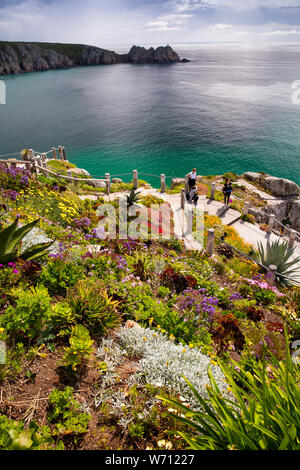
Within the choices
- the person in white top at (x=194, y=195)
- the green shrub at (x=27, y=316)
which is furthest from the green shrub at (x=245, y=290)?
the person in white top at (x=194, y=195)

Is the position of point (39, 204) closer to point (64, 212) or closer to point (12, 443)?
point (64, 212)

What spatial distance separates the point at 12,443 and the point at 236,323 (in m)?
4.19

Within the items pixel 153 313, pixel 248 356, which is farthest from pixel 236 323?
pixel 153 313

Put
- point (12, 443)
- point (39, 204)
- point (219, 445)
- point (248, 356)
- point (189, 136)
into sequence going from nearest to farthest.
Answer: point (12, 443), point (219, 445), point (248, 356), point (39, 204), point (189, 136)

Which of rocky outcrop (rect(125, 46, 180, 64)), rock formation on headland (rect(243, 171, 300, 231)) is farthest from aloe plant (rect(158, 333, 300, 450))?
rocky outcrop (rect(125, 46, 180, 64))

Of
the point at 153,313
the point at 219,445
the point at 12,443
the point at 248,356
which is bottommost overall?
the point at 248,356

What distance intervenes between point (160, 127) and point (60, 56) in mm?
139019

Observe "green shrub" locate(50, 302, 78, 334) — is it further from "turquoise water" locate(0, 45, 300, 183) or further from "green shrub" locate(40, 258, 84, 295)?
"turquoise water" locate(0, 45, 300, 183)

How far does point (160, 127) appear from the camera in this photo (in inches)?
1861

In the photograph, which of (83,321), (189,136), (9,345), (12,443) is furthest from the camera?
(189,136)

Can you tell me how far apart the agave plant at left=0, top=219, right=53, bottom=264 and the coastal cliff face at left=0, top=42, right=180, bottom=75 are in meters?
155

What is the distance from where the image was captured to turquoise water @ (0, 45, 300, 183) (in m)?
34.4

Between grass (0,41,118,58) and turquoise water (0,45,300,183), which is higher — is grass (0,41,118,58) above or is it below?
above

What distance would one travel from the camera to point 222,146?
4000 centimetres
